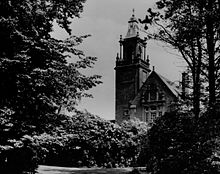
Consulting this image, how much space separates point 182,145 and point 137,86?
133 ft

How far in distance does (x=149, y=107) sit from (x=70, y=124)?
3707 cm

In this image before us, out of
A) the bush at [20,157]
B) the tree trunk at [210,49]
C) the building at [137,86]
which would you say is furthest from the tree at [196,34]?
the building at [137,86]

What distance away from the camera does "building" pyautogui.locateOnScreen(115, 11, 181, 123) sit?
47938 millimetres

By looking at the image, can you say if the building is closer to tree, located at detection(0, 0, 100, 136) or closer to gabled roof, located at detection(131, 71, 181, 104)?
gabled roof, located at detection(131, 71, 181, 104)

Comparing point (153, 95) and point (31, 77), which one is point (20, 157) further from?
point (153, 95)

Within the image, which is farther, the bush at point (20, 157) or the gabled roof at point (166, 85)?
the gabled roof at point (166, 85)

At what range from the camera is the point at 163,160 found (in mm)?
11102

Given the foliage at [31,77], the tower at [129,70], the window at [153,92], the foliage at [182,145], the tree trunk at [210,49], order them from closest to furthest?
the foliage at [182,145] → the foliage at [31,77] → the tree trunk at [210,49] → the window at [153,92] → the tower at [129,70]

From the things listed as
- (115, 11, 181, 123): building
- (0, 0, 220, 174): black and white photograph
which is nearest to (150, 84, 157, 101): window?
(115, 11, 181, 123): building

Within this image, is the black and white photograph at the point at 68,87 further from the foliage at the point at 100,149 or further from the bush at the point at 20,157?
the foliage at the point at 100,149

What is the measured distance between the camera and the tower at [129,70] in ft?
169

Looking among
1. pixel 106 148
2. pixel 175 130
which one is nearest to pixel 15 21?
pixel 175 130

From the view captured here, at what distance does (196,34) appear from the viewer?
1227 cm

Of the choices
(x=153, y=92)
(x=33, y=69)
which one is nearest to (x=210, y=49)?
(x=33, y=69)
